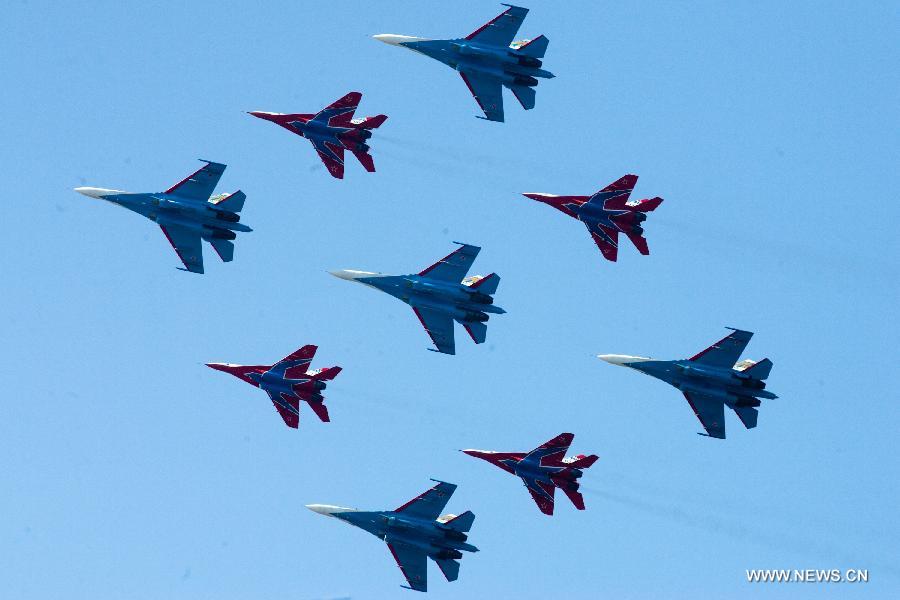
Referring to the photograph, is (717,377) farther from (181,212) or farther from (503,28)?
(181,212)

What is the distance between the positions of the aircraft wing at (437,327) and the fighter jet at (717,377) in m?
11.7

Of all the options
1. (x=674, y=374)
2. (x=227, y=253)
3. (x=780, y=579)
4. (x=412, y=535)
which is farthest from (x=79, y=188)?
(x=780, y=579)

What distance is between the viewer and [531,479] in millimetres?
100875

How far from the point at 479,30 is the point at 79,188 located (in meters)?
33.4

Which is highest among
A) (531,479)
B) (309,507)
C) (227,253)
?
(227,253)

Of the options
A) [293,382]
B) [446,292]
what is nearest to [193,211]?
[293,382]

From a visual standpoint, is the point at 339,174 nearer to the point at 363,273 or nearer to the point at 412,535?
the point at 363,273

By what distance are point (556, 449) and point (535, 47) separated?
3004 cm

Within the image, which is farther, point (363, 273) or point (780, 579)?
point (363, 273)

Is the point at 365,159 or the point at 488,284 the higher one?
the point at 365,159

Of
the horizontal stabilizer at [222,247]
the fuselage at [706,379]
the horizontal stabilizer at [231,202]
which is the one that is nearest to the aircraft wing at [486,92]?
the horizontal stabilizer at [231,202]

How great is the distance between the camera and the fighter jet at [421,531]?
3920 inches

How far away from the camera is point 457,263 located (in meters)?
102

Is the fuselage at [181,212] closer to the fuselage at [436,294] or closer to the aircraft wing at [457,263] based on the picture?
the fuselage at [436,294]
